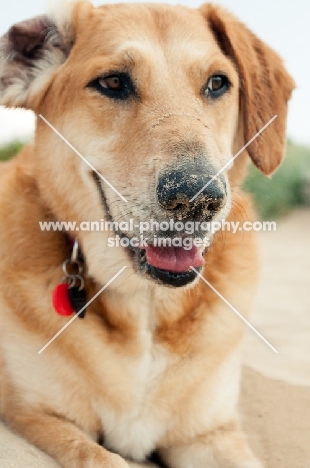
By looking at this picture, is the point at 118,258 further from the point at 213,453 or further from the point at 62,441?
the point at 213,453

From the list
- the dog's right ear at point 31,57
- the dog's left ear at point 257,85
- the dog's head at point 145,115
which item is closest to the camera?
the dog's head at point 145,115

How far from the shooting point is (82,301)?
2.81 meters

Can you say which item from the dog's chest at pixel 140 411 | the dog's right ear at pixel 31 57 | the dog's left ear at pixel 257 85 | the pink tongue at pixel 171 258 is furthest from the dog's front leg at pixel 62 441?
the dog's left ear at pixel 257 85

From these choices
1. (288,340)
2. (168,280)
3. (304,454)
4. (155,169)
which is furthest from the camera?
(288,340)

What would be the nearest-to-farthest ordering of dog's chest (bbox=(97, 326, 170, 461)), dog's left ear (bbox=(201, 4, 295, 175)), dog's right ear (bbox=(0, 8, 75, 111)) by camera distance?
dog's chest (bbox=(97, 326, 170, 461))
dog's right ear (bbox=(0, 8, 75, 111))
dog's left ear (bbox=(201, 4, 295, 175))

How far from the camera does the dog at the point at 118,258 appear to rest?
2.66m

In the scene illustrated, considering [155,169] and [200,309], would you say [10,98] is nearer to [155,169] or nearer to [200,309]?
[155,169]

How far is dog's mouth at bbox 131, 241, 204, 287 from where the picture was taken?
2.53m

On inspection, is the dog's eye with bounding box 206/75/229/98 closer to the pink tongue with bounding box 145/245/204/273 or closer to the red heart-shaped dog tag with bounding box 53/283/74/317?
the pink tongue with bounding box 145/245/204/273

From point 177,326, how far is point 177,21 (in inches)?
52.2

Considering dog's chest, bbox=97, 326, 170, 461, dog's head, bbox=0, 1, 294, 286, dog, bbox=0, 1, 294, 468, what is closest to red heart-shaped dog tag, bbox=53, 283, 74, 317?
dog, bbox=0, 1, 294, 468

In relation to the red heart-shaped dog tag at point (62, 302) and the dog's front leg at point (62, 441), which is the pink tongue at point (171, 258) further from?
the dog's front leg at point (62, 441)

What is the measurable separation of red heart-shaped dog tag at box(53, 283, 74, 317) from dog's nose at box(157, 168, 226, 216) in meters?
0.73

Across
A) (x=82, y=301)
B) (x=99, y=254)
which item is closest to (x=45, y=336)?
(x=82, y=301)
